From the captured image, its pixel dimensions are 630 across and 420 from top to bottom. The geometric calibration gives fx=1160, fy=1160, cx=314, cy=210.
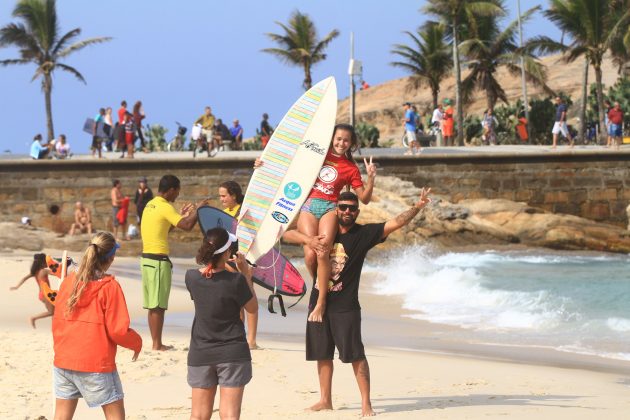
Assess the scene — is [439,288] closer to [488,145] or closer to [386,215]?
[386,215]

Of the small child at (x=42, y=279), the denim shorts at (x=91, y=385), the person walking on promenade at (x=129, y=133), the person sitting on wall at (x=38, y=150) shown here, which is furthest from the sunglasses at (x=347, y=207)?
the person sitting on wall at (x=38, y=150)

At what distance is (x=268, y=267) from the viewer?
29.0 ft

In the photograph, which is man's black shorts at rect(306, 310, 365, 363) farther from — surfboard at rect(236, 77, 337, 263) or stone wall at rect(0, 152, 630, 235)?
stone wall at rect(0, 152, 630, 235)

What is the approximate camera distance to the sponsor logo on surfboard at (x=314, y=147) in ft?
27.0

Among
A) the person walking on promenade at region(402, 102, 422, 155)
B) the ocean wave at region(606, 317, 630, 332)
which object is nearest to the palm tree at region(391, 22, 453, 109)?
the person walking on promenade at region(402, 102, 422, 155)

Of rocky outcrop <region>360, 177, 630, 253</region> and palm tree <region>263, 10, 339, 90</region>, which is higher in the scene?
palm tree <region>263, 10, 339, 90</region>

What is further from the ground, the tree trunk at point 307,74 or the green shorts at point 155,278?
the tree trunk at point 307,74

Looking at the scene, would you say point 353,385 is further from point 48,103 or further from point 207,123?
point 48,103

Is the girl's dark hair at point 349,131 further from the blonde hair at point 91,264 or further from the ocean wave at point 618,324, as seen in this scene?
the ocean wave at point 618,324

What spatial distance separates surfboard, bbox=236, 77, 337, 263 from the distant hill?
4786 centimetres

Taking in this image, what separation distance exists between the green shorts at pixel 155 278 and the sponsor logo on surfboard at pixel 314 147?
4.76 ft

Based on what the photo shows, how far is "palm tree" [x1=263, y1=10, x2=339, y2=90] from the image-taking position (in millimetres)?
49969

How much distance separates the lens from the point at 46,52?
47.5m

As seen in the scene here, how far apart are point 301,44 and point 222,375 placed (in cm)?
4515
